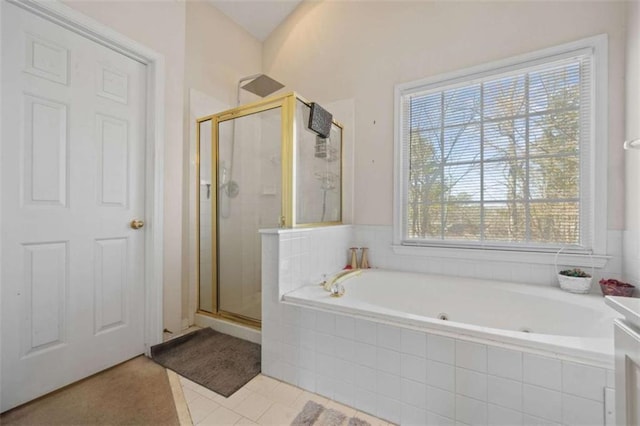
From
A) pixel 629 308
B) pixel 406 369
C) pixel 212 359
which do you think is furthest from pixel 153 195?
pixel 629 308

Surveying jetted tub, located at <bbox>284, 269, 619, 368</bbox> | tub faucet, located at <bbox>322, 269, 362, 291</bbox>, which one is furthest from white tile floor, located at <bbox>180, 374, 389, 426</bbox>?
tub faucet, located at <bbox>322, 269, 362, 291</bbox>

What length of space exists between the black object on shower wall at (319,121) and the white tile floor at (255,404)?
1.68 meters

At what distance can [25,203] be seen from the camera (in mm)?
1360

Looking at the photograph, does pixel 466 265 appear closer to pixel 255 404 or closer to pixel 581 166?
pixel 581 166

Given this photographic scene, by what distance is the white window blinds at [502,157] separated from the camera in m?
1.73

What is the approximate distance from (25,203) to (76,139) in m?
0.41

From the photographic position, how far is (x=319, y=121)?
6.71 feet

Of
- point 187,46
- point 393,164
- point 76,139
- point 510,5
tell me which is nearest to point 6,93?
point 76,139

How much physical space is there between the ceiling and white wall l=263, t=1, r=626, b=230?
0.27 ft

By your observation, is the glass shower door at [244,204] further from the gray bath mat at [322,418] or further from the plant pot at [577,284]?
the plant pot at [577,284]

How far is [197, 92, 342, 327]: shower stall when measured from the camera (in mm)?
1882

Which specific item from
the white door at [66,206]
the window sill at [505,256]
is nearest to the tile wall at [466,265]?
the window sill at [505,256]

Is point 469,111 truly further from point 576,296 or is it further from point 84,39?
point 84,39

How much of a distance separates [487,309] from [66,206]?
257cm
